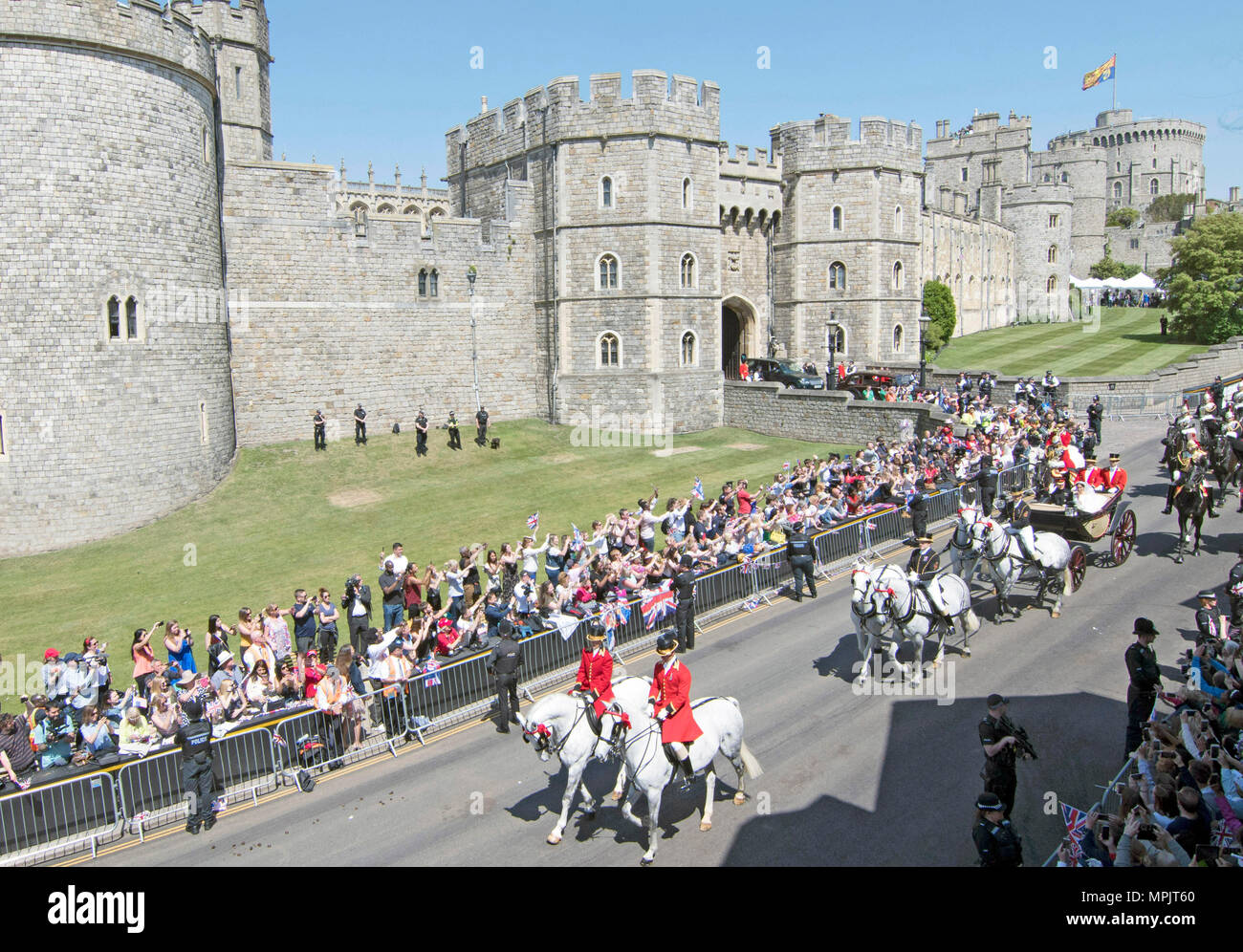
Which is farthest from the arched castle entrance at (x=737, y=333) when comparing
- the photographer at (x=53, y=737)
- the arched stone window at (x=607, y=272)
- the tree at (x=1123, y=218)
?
the tree at (x=1123, y=218)

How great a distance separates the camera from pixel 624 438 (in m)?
37.1

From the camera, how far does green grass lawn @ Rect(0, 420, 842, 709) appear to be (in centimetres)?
2047

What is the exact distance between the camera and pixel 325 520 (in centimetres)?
2659

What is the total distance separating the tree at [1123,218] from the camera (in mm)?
107438

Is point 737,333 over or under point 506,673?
over

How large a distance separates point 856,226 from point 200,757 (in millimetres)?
39966

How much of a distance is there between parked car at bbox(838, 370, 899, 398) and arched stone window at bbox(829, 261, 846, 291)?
8.24 metres

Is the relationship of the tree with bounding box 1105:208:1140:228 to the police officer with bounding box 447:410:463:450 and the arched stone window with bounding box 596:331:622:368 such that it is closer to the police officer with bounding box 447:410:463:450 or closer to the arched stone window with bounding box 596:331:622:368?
the arched stone window with bounding box 596:331:622:368

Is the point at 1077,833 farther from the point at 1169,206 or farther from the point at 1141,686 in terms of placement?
the point at 1169,206

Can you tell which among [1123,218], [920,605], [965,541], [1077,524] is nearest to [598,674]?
[920,605]

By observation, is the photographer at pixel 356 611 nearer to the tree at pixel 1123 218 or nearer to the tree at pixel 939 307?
the tree at pixel 939 307

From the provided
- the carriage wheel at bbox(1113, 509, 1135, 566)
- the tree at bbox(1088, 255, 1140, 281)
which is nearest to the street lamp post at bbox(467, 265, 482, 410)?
the carriage wheel at bbox(1113, 509, 1135, 566)

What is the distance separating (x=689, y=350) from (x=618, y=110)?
9945 millimetres
